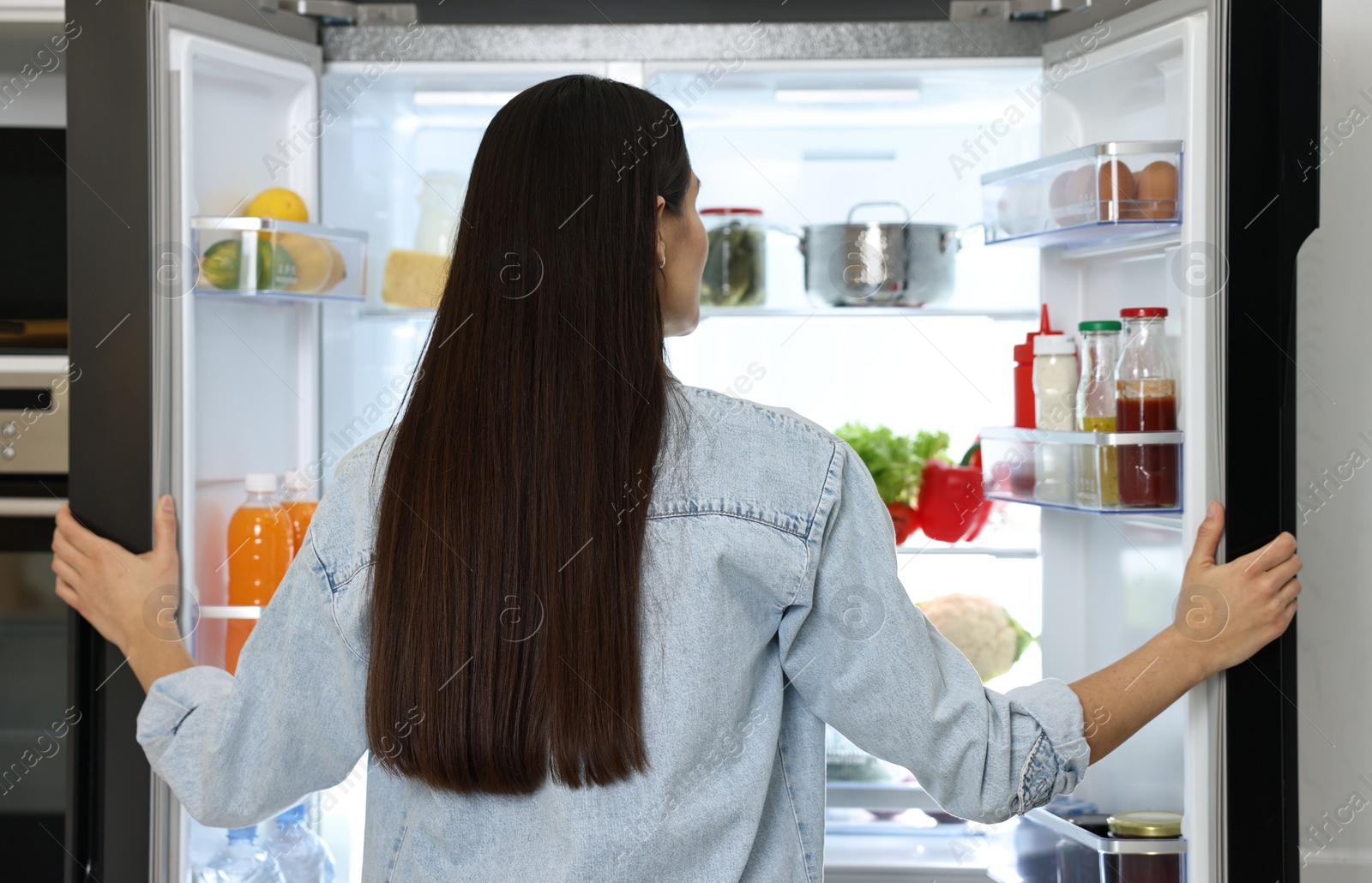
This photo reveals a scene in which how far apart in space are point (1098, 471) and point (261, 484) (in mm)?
1000

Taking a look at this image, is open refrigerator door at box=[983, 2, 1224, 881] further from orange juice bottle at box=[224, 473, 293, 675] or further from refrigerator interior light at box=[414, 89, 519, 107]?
orange juice bottle at box=[224, 473, 293, 675]

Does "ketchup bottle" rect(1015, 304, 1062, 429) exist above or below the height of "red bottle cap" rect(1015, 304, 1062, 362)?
below

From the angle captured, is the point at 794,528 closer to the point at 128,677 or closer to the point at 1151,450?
the point at 1151,450

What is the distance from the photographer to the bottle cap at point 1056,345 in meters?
1.31

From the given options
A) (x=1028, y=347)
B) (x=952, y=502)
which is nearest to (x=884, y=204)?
(x=1028, y=347)

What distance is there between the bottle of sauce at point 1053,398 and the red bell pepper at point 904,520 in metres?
0.26

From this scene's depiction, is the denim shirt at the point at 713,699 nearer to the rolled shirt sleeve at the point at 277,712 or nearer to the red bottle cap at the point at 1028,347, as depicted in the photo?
the rolled shirt sleeve at the point at 277,712

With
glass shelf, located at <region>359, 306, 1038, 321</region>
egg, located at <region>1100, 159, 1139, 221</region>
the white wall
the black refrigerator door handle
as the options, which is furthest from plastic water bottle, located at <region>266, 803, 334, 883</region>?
the white wall

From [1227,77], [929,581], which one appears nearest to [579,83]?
[1227,77]

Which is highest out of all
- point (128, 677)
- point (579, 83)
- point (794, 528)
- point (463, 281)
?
point (579, 83)

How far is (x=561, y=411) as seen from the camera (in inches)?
29.0

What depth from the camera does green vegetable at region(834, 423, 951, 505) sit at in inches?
60.5

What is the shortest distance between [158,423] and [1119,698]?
40.5 inches

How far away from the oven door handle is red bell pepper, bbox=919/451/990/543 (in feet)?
3.77
